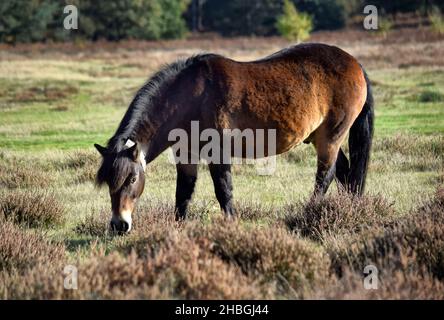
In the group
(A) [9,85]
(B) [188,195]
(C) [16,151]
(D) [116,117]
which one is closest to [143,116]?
(B) [188,195]

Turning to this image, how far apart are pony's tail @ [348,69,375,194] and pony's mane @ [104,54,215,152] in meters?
2.35

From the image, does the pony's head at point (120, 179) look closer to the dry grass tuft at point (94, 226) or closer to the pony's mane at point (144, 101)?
the pony's mane at point (144, 101)

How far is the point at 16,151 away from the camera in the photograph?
1335 cm

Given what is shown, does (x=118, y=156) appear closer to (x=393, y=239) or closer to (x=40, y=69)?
(x=393, y=239)

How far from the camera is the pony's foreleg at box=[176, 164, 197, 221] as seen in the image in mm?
7113

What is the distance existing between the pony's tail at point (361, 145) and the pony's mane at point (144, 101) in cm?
235

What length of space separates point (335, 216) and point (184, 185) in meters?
1.71

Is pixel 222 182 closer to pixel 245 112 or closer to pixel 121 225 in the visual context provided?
pixel 245 112

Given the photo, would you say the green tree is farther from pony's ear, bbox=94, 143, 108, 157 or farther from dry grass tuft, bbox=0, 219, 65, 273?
dry grass tuft, bbox=0, 219, 65, 273

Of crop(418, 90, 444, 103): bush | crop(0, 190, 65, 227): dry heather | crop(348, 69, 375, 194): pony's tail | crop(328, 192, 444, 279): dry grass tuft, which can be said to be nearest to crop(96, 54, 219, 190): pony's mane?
crop(0, 190, 65, 227): dry heather

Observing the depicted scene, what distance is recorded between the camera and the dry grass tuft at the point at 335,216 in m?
6.57

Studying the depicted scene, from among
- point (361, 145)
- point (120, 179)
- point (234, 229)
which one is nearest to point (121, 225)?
point (120, 179)

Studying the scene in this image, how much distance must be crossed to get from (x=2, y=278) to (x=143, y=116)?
88.2 inches

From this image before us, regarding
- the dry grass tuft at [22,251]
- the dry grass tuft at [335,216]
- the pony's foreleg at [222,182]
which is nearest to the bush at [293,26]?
the dry grass tuft at [335,216]
